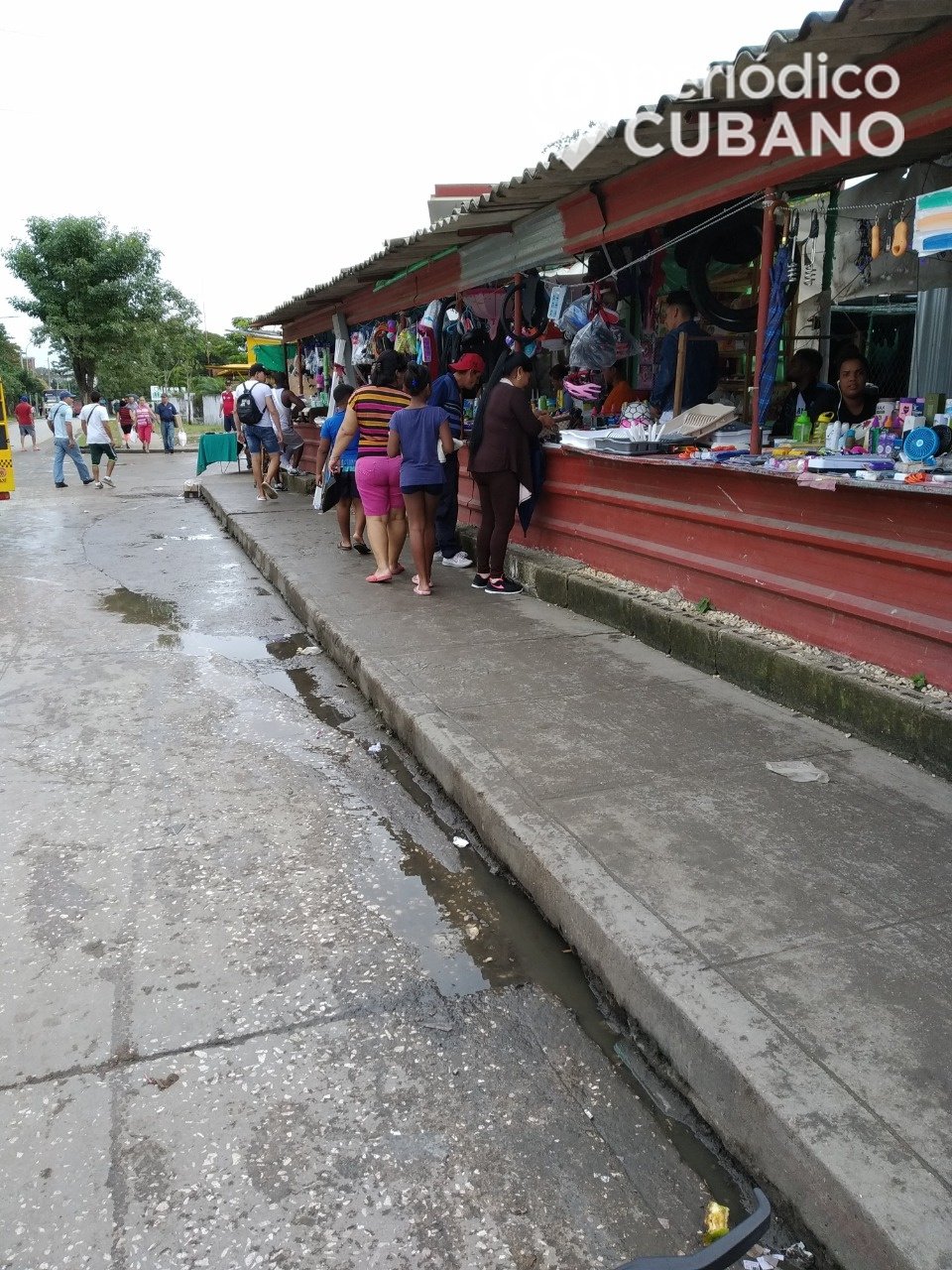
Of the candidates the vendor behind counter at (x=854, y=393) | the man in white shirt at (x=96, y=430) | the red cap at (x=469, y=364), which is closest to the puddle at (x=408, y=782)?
the vendor behind counter at (x=854, y=393)

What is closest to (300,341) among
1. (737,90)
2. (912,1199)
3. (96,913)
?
(737,90)

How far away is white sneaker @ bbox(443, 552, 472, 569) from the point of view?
9023mm

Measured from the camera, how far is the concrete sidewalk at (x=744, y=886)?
212 cm

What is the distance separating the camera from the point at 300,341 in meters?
→ 19.6

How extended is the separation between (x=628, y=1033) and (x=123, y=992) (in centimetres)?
155

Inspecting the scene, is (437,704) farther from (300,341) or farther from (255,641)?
(300,341)

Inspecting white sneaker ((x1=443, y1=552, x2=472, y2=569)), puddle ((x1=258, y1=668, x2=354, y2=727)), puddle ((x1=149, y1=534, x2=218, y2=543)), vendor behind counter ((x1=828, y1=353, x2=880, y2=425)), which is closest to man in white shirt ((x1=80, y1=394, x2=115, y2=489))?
puddle ((x1=149, y1=534, x2=218, y2=543))

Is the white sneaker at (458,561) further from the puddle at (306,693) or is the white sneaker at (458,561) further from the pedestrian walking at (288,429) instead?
the pedestrian walking at (288,429)

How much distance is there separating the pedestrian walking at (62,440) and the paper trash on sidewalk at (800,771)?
17.2 m

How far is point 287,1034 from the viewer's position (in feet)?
8.97

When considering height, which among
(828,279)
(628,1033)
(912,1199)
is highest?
(828,279)

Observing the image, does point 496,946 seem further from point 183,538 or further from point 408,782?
point 183,538

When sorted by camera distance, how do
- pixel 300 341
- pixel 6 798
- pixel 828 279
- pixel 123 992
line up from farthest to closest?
pixel 300 341 < pixel 828 279 < pixel 6 798 < pixel 123 992

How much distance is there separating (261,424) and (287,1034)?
12681 mm
